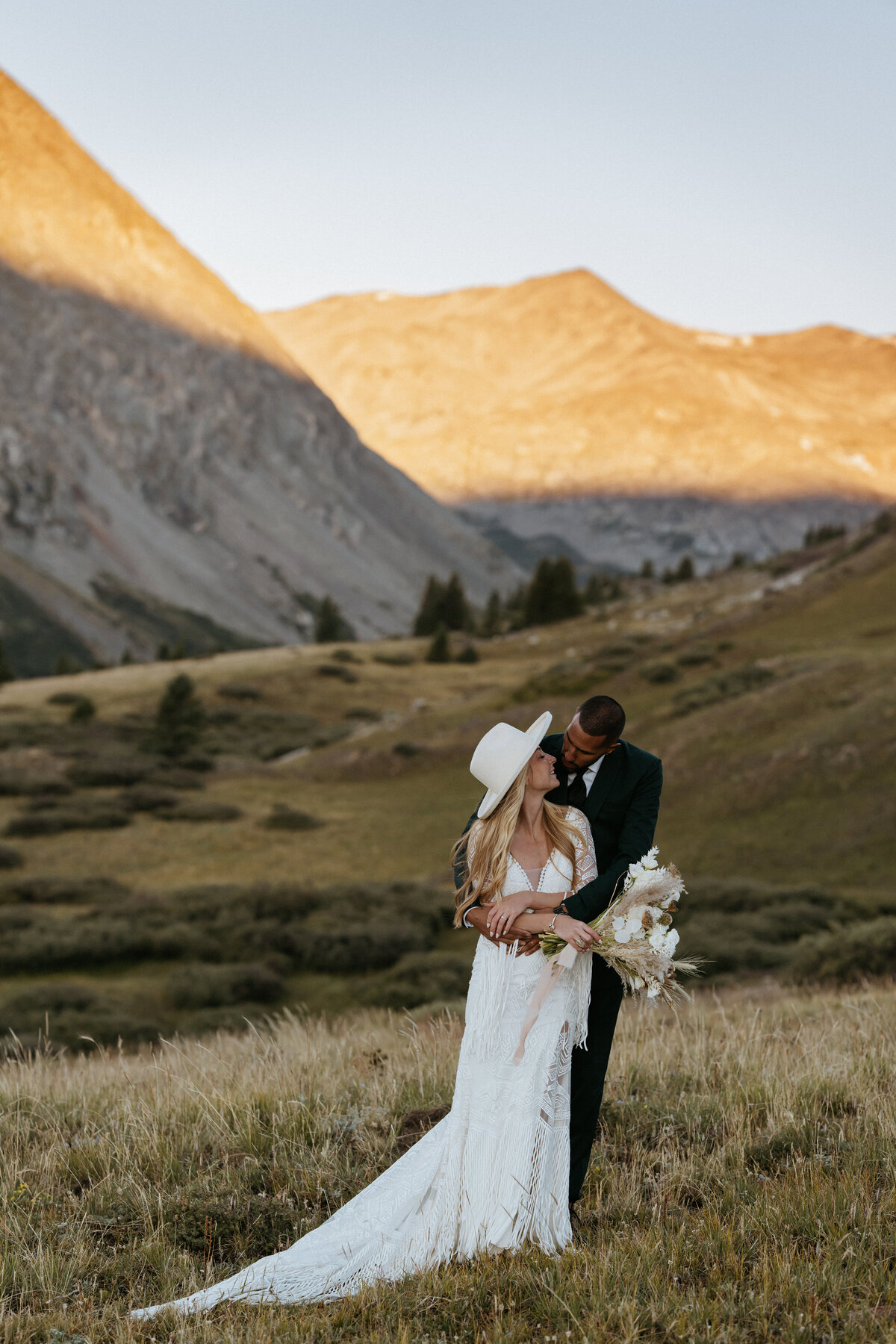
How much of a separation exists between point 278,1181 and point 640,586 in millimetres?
108815

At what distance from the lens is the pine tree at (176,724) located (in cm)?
4975

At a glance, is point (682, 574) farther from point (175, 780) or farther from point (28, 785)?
point (28, 785)

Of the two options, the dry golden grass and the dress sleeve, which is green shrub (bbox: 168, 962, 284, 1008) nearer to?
the dry golden grass

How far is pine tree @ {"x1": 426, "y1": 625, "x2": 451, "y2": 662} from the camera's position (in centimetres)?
7306

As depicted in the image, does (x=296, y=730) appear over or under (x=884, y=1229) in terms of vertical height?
under

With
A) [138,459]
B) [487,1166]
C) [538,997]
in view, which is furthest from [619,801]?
[138,459]

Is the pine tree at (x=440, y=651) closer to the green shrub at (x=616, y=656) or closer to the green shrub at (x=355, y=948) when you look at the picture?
the green shrub at (x=616, y=656)

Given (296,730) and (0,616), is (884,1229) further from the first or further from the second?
(0,616)

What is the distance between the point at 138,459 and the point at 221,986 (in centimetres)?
16091

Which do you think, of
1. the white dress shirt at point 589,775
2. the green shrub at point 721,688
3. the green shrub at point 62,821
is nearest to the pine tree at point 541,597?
the green shrub at point 721,688

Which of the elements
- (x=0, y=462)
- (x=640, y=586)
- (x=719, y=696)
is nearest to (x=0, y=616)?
(x=0, y=462)

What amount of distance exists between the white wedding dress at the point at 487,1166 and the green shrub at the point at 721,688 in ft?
109

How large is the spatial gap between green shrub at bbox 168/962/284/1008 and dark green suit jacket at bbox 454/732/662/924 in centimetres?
1508

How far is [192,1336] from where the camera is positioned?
3.79 meters
